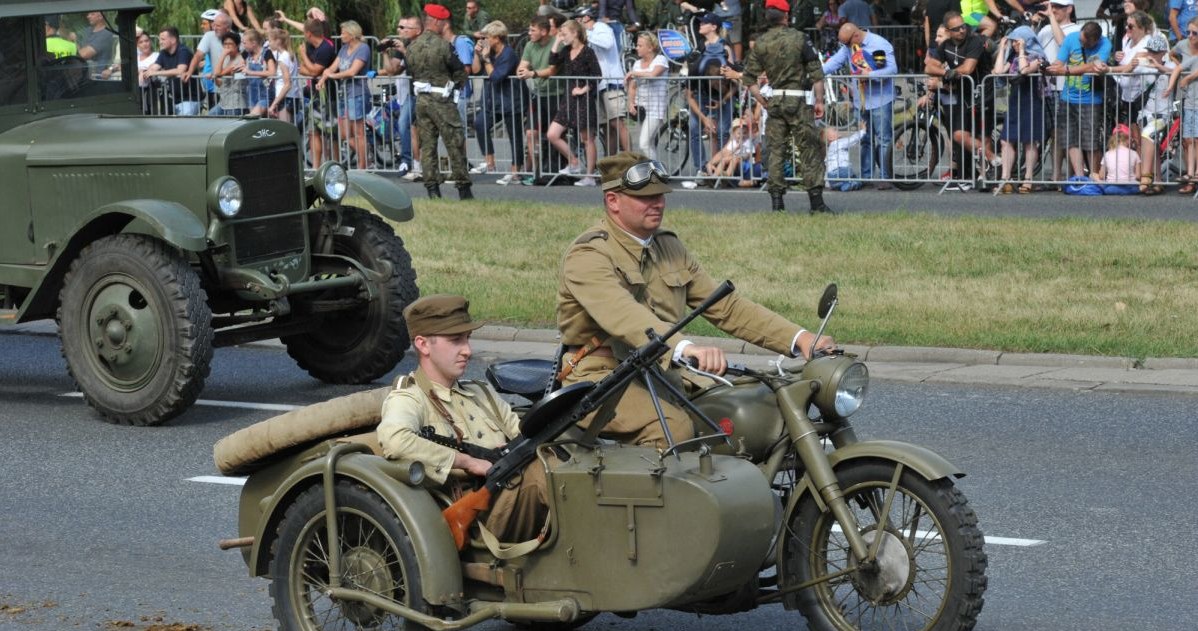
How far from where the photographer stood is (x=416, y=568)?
18.8 feet

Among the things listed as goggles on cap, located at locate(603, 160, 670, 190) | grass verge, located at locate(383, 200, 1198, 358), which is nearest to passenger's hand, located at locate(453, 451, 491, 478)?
goggles on cap, located at locate(603, 160, 670, 190)

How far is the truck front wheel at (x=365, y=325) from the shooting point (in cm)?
1169

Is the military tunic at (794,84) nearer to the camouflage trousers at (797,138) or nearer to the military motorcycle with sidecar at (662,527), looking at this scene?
the camouflage trousers at (797,138)

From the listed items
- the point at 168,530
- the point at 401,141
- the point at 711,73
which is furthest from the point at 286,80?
the point at 168,530

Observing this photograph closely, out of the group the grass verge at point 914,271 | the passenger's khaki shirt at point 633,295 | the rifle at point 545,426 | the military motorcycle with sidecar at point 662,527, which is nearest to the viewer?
the military motorcycle with sidecar at point 662,527

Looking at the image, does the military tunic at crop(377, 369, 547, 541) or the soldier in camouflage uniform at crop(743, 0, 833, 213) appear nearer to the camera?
the military tunic at crop(377, 369, 547, 541)

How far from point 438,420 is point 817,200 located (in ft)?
40.8

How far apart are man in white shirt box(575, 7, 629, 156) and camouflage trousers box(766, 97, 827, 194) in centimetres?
261

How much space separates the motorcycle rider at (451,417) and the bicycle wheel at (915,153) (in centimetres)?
1401

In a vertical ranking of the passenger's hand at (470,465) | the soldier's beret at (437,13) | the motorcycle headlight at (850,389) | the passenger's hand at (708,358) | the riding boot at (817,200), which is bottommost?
the riding boot at (817,200)

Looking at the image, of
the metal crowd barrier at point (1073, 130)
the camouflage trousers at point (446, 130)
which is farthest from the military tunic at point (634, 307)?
the camouflage trousers at point (446, 130)

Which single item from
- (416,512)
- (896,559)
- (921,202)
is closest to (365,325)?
(416,512)

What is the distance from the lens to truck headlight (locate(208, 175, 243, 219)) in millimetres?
10922

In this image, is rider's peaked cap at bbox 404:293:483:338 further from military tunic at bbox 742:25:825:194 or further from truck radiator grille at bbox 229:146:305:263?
military tunic at bbox 742:25:825:194
